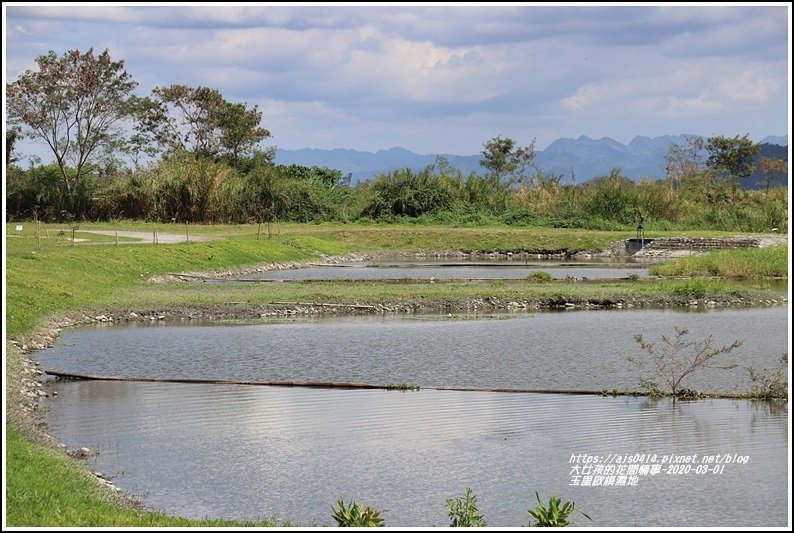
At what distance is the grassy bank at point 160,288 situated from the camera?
1239 cm

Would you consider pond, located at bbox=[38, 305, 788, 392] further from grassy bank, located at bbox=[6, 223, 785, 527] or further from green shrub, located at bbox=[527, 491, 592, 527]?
green shrub, located at bbox=[527, 491, 592, 527]

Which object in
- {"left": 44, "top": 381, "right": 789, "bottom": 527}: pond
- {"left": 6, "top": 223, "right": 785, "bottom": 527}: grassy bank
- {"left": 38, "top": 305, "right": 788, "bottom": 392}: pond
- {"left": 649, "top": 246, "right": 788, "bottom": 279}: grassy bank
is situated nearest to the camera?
{"left": 6, "top": 223, "right": 785, "bottom": 527}: grassy bank

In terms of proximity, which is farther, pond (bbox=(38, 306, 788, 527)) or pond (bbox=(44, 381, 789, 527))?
pond (bbox=(38, 306, 788, 527))

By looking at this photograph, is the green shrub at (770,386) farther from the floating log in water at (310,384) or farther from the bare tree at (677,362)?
the floating log in water at (310,384)

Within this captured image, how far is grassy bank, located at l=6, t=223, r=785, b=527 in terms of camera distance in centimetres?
1239

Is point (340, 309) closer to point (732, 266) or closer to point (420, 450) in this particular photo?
point (420, 450)

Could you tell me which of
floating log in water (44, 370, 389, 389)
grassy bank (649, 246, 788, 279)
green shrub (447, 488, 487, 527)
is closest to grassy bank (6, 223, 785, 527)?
floating log in water (44, 370, 389, 389)

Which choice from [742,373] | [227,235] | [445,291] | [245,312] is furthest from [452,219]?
[742,373]

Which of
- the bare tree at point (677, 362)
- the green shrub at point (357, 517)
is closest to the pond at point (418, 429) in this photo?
the bare tree at point (677, 362)

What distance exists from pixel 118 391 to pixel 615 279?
25.2m

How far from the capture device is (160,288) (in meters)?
37.2

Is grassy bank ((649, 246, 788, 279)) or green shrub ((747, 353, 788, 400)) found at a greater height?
grassy bank ((649, 246, 788, 279))

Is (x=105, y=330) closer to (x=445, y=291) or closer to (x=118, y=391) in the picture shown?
(x=118, y=391)

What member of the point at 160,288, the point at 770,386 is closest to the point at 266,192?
the point at 160,288
